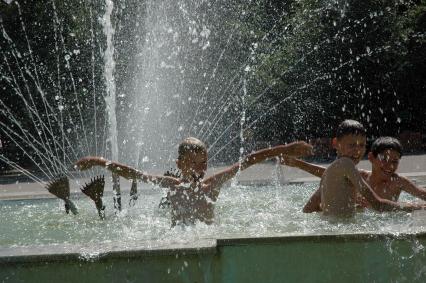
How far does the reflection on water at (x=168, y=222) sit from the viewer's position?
3.48 meters

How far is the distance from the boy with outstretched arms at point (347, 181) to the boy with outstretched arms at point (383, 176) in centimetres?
45

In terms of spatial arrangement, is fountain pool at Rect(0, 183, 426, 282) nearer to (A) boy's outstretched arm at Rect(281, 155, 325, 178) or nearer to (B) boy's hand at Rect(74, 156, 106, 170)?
(B) boy's hand at Rect(74, 156, 106, 170)

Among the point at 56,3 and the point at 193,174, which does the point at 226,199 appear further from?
the point at 56,3

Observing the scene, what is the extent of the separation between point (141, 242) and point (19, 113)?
668 inches

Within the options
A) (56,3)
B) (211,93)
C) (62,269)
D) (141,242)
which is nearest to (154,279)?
(141,242)

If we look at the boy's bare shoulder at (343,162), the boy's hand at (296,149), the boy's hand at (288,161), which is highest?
the boy's hand at (296,149)

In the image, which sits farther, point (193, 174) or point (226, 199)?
point (226, 199)

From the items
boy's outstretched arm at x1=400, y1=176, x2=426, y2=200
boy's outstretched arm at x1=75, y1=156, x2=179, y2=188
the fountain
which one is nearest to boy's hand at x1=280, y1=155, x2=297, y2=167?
boy's outstretched arm at x1=400, y1=176, x2=426, y2=200

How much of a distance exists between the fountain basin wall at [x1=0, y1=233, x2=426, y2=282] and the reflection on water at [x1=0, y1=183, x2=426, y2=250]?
0.09 m

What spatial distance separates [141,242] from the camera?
3133 mm

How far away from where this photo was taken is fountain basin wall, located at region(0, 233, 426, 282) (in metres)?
3.02

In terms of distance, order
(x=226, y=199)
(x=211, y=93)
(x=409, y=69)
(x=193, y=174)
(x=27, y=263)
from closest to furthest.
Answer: (x=27, y=263)
(x=193, y=174)
(x=226, y=199)
(x=211, y=93)
(x=409, y=69)

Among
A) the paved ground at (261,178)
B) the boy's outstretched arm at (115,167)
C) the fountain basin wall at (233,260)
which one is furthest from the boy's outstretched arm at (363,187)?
the paved ground at (261,178)

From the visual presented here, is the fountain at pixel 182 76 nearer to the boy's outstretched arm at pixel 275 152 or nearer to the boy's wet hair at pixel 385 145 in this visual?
the boy's wet hair at pixel 385 145
